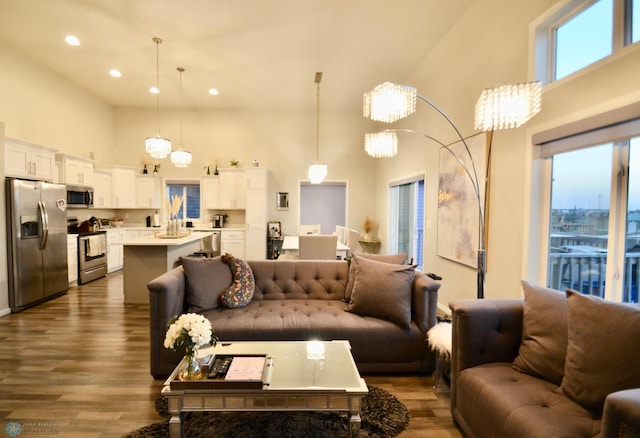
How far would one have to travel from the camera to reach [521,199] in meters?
2.59

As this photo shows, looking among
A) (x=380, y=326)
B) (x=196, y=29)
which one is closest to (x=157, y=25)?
(x=196, y=29)

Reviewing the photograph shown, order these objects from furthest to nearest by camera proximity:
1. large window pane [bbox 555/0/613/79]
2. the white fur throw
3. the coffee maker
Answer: the coffee maker, the white fur throw, large window pane [bbox 555/0/613/79]

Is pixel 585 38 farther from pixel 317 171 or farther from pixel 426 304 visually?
pixel 317 171

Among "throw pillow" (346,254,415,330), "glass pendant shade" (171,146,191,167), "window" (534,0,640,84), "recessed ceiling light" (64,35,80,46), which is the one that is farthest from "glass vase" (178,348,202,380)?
"recessed ceiling light" (64,35,80,46)

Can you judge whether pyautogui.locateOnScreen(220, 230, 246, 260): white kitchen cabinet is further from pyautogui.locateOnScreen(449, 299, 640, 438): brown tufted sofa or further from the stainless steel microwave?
pyautogui.locateOnScreen(449, 299, 640, 438): brown tufted sofa

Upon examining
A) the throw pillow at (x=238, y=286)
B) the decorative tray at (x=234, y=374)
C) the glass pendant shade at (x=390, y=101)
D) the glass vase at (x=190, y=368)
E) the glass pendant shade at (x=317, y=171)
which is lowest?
the decorative tray at (x=234, y=374)

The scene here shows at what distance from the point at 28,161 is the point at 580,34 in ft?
20.5

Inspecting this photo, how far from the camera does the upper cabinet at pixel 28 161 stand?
382cm

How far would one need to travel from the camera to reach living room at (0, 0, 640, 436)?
8.13 ft

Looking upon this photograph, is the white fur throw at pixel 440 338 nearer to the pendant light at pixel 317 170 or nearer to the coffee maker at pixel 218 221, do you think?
the pendant light at pixel 317 170

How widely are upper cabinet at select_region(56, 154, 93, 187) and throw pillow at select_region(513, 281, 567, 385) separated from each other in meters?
6.67

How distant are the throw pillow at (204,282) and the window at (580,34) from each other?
317cm

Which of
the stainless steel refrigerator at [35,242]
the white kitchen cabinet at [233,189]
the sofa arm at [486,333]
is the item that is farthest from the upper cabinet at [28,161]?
the sofa arm at [486,333]

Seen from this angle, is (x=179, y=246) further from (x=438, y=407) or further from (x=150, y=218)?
(x=438, y=407)
